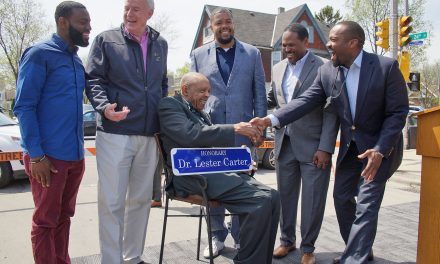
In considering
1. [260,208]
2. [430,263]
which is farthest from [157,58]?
[430,263]

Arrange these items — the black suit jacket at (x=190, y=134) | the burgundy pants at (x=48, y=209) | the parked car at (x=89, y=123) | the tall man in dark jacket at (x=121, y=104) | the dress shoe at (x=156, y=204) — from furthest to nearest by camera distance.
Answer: the parked car at (x=89, y=123) < the dress shoe at (x=156, y=204) < the tall man in dark jacket at (x=121, y=104) < the black suit jacket at (x=190, y=134) < the burgundy pants at (x=48, y=209)

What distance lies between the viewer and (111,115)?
2.96m

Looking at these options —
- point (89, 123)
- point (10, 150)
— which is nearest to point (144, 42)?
point (10, 150)

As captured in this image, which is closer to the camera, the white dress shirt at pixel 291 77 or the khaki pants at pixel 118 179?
the khaki pants at pixel 118 179

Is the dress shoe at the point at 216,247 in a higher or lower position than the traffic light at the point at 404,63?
lower

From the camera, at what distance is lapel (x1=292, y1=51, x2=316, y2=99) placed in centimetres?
386

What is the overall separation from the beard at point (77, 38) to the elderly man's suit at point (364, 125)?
177 cm

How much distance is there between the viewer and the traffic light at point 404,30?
1022cm

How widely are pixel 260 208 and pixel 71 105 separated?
1.59 metres

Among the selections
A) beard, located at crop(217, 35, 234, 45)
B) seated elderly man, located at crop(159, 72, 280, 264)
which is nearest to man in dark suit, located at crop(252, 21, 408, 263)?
seated elderly man, located at crop(159, 72, 280, 264)

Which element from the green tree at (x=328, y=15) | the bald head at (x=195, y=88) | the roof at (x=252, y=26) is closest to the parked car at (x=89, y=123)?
the roof at (x=252, y=26)

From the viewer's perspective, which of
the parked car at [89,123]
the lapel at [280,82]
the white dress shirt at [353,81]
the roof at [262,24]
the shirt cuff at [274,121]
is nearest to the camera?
the white dress shirt at [353,81]

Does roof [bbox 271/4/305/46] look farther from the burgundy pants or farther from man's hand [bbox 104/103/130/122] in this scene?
the burgundy pants

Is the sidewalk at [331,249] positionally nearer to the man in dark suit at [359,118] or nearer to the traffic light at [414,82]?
the man in dark suit at [359,118]
